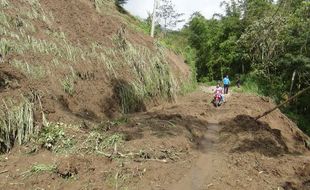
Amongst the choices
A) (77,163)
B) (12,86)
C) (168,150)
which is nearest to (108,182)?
(77,163)

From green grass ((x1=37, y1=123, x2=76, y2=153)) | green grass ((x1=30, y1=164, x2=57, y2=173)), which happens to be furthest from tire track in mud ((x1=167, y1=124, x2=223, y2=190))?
green grass ((x1=37, y1=123, x2=76, y2=153))

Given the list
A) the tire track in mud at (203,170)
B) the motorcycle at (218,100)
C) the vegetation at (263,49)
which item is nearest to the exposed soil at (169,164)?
the tire track in mud at (203,170)

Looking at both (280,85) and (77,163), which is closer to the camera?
(77,163)

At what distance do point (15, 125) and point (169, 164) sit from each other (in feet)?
12.7

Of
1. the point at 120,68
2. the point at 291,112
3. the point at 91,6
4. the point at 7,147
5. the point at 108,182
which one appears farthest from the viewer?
the point at 291,112

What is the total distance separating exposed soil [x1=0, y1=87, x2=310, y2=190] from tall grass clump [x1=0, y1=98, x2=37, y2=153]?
0.29 metres

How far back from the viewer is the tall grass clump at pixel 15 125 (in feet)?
32.8

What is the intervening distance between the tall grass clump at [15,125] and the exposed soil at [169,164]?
0.29m

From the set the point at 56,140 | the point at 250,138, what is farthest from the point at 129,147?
the point at 250,138

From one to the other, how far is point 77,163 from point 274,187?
4.29 m

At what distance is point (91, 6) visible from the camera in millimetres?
21469

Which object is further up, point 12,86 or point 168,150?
point 12,86

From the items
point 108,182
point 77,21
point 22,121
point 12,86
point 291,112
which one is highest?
point 77,21

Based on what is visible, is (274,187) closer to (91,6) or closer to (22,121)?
(22,121)
